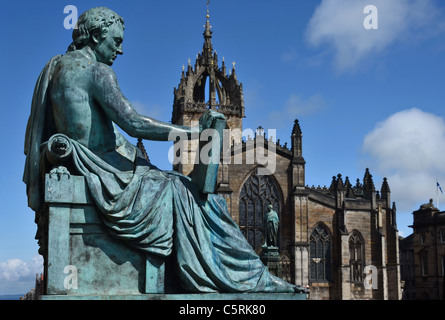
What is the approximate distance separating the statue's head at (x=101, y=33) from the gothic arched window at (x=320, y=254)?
120ft

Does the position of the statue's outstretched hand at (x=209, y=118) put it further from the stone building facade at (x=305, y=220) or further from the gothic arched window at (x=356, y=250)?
the gothic arched window at (x=356, y=250)

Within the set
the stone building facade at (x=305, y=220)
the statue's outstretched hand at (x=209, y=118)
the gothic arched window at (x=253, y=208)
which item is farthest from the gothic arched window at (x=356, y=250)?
the statue's outstretched hand at (x=209, y=118)

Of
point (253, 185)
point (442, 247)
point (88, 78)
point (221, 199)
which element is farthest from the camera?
point (442, 247)

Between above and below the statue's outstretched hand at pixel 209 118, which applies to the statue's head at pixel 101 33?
above

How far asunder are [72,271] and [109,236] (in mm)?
277

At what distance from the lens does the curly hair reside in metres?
3.87

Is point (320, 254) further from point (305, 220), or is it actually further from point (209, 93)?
point (209, 93)

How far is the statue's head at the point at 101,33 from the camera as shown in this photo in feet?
12.7

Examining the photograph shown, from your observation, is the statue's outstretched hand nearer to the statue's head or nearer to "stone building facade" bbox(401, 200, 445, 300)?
the statue's head

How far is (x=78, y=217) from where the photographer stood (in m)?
3.49

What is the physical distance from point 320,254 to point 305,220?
2491mm

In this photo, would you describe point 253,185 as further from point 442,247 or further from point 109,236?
point 109,236

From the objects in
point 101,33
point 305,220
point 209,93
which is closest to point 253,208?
point 305,220
